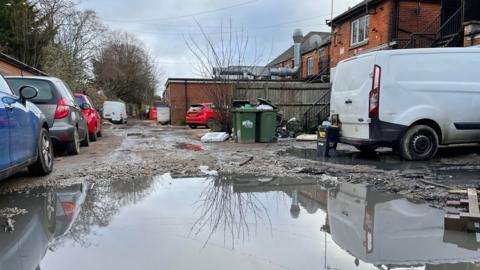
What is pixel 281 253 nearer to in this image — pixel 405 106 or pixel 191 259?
pixel 191 259

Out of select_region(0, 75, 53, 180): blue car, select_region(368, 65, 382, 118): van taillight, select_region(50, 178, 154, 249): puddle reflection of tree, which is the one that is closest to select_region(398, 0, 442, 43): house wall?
select_region(368, 65, 382, 118): van taillight

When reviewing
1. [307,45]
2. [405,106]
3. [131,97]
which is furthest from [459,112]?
[131,97]

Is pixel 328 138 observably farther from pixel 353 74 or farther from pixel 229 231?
pixel 229 231

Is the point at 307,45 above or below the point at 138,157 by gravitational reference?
above

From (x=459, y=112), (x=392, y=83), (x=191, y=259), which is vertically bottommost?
(x=191, y=259)

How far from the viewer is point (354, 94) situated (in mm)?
7309

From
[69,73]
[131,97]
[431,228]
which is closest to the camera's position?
[431,228]

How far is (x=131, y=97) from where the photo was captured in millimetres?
50281

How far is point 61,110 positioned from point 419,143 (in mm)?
7092

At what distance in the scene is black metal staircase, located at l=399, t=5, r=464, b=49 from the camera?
13.7 m

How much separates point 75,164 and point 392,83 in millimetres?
6021

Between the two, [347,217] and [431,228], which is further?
[347,217]

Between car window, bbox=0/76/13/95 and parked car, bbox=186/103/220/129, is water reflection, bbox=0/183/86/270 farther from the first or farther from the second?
parked car, bbox=186/103/220/129

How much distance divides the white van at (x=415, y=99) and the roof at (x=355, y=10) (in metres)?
11.9
